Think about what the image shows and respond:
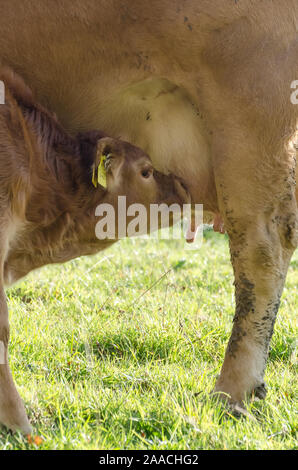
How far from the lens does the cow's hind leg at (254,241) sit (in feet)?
12.3

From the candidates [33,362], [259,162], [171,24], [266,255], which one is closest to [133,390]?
[33,362]

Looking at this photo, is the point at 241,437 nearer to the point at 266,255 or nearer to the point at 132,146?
the point at 266,255

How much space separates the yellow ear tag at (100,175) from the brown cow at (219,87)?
37cm

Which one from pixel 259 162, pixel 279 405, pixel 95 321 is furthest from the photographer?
pixel 95 321

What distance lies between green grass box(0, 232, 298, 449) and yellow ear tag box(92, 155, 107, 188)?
921mm

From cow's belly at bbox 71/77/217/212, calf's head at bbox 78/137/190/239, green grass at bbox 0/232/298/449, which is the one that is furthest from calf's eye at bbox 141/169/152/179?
green grass at bbox 0/232/298/449

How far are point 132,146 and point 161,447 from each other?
1.76m

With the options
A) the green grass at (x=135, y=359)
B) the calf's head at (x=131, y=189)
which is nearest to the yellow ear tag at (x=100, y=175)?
the calf's head at (x=131, y=189)

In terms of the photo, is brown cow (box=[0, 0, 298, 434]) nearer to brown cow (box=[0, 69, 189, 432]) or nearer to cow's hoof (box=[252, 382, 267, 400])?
cow's hoof (box=[252, 382, 267, 400])

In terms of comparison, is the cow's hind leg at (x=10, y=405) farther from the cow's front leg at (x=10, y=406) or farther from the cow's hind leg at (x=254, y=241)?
the cow's hind leg at (x=254, y=241)

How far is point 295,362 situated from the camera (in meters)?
4.18

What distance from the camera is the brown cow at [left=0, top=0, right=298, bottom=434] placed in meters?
3.68

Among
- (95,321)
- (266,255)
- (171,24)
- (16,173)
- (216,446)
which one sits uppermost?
(171,24)

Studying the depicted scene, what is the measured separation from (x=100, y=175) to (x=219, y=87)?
2.50ft
